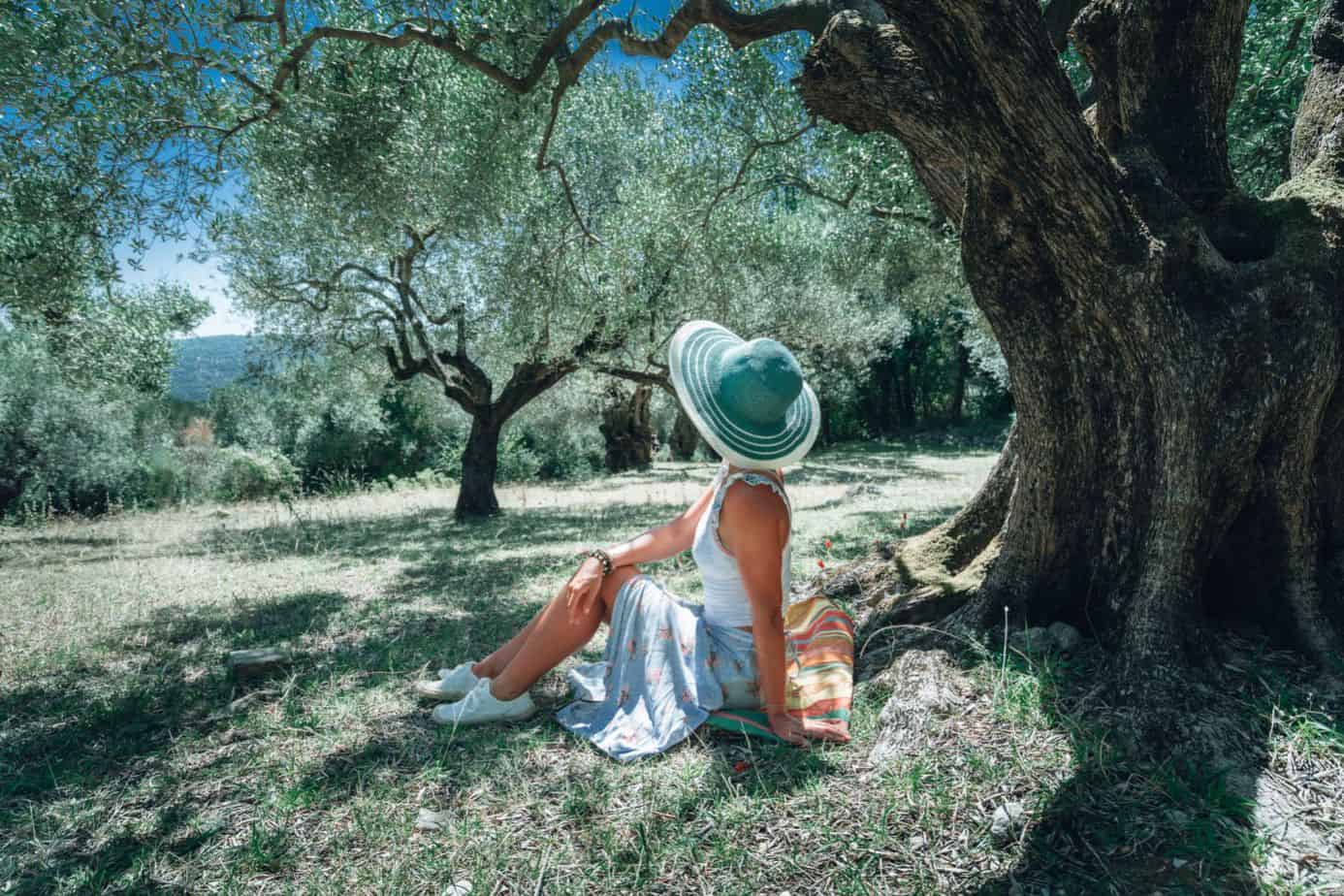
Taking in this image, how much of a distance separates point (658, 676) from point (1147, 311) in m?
2.56

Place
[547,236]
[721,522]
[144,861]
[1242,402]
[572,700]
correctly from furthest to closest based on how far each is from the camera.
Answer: [547,236] < [572,700] < [721,522] < [1242,402] < [144,861]

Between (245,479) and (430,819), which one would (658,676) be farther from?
(245,479)

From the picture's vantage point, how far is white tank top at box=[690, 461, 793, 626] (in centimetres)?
311

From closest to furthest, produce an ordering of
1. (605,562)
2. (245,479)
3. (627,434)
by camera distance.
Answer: (605,562)
(245,479)
(627,434)

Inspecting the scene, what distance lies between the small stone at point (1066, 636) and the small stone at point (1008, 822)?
1.04 meters

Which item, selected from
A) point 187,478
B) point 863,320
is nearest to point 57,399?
point 187,478

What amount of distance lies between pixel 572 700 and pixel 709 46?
888 cm

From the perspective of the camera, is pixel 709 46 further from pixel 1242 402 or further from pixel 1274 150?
pixel 1242 402

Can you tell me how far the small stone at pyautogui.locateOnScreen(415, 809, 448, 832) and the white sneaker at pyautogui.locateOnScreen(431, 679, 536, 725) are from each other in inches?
28.3

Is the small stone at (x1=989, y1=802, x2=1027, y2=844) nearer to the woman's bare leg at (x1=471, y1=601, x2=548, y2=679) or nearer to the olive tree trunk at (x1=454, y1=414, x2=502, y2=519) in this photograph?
the woman's bare leg at (x1=471, y1=601, x2=548, y2=679)

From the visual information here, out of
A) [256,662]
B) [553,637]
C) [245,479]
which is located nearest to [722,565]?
[553,637]

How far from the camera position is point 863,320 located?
2498 cm

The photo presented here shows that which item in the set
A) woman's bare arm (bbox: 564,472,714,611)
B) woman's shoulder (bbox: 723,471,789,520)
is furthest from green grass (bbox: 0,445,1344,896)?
woman's shoulder (bbox: 723,471,789,520)

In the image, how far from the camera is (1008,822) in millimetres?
2348
